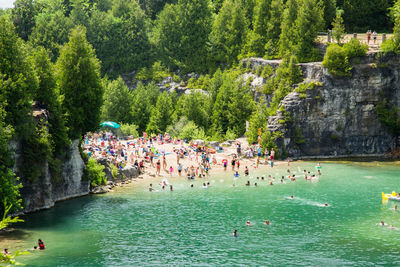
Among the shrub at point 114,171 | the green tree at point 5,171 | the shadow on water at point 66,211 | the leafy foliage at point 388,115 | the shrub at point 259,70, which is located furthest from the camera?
the shrub at point 259,70

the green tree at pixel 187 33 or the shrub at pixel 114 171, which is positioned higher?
the green tree at pixel 187 33

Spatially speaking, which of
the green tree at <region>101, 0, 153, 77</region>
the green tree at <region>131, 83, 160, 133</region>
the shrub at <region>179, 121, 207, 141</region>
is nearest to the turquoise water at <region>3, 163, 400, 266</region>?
the shrub at <region>179, 121, 207, 141</region>

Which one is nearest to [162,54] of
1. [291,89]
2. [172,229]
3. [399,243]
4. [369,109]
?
[291,89]

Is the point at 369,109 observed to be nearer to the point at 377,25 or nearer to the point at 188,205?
the point at 377,25

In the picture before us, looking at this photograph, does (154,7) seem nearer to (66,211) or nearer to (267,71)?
(267,71)

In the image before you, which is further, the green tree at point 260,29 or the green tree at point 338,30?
the green tree at point 260,29

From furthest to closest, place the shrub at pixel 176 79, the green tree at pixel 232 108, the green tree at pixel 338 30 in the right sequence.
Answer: the shrub at pixel 176 79
the green tree at pixel 232 108
the green tree at pixel 338 30

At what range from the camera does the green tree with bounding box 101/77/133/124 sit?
Result: 4242 inches

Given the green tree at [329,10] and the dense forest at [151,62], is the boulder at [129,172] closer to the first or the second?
the dense forest at [151,62]

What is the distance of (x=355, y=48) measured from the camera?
84.2 m

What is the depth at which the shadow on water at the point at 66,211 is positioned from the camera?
156 ft

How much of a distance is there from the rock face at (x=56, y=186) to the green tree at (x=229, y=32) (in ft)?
204

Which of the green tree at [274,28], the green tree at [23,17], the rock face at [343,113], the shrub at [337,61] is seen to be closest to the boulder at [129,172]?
the rock face at [343,113]

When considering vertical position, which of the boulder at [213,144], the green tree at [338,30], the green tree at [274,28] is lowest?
the boulder at [213,144]
